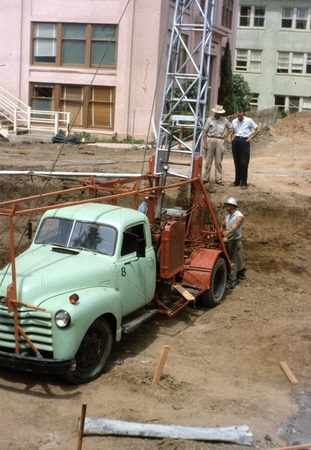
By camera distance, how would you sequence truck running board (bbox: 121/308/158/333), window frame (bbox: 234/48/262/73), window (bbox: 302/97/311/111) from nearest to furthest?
truck running board (bbox: 121/308/158/333)
window frame (bbox: 234/48/262/73)
window (bbox: 302/97/311/111)

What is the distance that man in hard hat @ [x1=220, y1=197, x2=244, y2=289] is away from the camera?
13.3m

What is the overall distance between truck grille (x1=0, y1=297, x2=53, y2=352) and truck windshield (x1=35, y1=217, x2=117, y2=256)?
1690mm

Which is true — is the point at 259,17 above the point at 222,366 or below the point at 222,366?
above

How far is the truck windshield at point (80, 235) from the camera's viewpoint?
9512 mm

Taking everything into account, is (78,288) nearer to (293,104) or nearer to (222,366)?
(222,366)

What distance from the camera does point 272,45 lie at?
43.7m

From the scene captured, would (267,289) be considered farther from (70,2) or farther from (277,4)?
(277,4)

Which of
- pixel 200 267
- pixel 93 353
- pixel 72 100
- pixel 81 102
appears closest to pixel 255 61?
pixel 72 100

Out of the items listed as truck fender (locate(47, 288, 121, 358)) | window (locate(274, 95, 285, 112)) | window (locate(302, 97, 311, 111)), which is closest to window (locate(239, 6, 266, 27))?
window (locate(274, 95, 285, 112))

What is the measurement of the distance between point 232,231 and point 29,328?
6.19m

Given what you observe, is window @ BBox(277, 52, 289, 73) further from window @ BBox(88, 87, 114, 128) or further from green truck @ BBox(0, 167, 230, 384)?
green truck @ BBox(0, 167, 230, 384)

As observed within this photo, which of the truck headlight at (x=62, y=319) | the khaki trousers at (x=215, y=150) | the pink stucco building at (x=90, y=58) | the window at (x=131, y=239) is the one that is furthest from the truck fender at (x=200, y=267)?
the pink stucco building at (x=90, y=58)

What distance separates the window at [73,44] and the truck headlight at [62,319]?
67.1 feet

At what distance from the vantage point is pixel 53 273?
8531 mm
